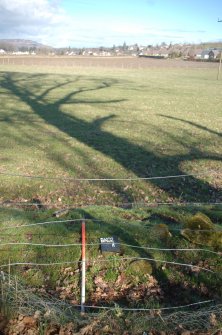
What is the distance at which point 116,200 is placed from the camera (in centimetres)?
919

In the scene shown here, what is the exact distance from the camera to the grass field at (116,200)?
5.14 m

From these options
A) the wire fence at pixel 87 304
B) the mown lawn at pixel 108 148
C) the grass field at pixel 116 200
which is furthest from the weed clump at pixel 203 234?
the mown lawn at pixel 108 148

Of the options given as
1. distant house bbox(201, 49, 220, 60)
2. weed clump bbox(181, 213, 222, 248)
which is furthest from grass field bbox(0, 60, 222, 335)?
distant house bbox(201, 49, 220, 60)

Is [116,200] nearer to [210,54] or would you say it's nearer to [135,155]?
[135,155]

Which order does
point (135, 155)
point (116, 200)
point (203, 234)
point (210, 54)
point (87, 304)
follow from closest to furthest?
point (87, 304) → point (203, 234) → point (116, 200) → point (135, 155) → point (210, 54)

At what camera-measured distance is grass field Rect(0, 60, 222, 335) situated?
5137 mm

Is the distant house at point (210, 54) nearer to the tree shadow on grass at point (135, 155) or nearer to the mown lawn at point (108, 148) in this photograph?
the mown lawn at point (108, 148)

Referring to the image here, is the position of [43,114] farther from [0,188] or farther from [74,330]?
[74,330]

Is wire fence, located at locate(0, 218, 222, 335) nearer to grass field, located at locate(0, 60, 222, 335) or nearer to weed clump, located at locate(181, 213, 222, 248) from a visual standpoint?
grass field, located at locate(0, 60, 222, 335)

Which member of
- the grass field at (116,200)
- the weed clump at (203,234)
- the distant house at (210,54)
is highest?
the distant house at (210,54)

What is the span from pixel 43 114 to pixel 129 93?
488 inches

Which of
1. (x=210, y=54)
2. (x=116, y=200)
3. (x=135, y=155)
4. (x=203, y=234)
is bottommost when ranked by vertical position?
(x=116, y=200)

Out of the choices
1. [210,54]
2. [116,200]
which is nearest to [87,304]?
[116,200]

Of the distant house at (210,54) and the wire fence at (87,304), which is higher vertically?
the distant house at (210,54)
